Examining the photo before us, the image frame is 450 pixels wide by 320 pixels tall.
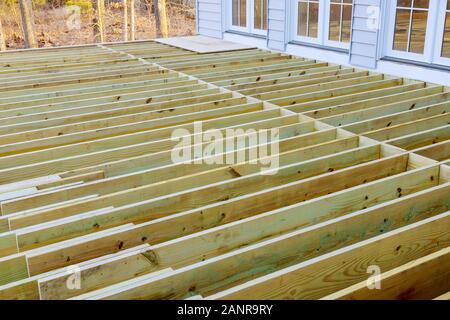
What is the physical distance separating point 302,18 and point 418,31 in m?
2.09

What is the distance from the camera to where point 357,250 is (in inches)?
81.0

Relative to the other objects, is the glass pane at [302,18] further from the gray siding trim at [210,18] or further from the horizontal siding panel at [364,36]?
the gray siding trim at [210,18]

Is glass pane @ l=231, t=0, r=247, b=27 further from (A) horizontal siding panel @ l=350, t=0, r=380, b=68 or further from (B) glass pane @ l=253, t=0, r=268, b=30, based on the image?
(A) horizontal siding panel @ l=350, t=0, r=380, b=68

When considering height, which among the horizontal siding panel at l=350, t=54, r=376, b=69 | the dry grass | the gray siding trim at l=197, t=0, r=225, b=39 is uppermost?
the gray siding trim at l=197, t=0, r=225, b=39

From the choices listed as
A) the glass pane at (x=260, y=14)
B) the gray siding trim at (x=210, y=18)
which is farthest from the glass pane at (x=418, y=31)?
the gray siding trim at (x=210, y=18)

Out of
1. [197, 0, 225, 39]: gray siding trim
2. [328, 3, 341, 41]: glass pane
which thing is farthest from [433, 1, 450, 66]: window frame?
[197, 0, 225, 39]: gray siding trim

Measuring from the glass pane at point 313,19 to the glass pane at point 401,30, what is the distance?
1.35m

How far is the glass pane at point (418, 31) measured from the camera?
16.1 feet

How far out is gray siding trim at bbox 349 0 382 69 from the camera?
5441 millimetres

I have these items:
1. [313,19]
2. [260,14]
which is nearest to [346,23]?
[313,19]

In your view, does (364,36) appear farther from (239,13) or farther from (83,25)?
(83,25)

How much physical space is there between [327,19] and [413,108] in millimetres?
2391

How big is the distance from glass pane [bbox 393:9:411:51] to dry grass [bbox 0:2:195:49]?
48.0 feet

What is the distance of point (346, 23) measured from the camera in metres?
6.09
